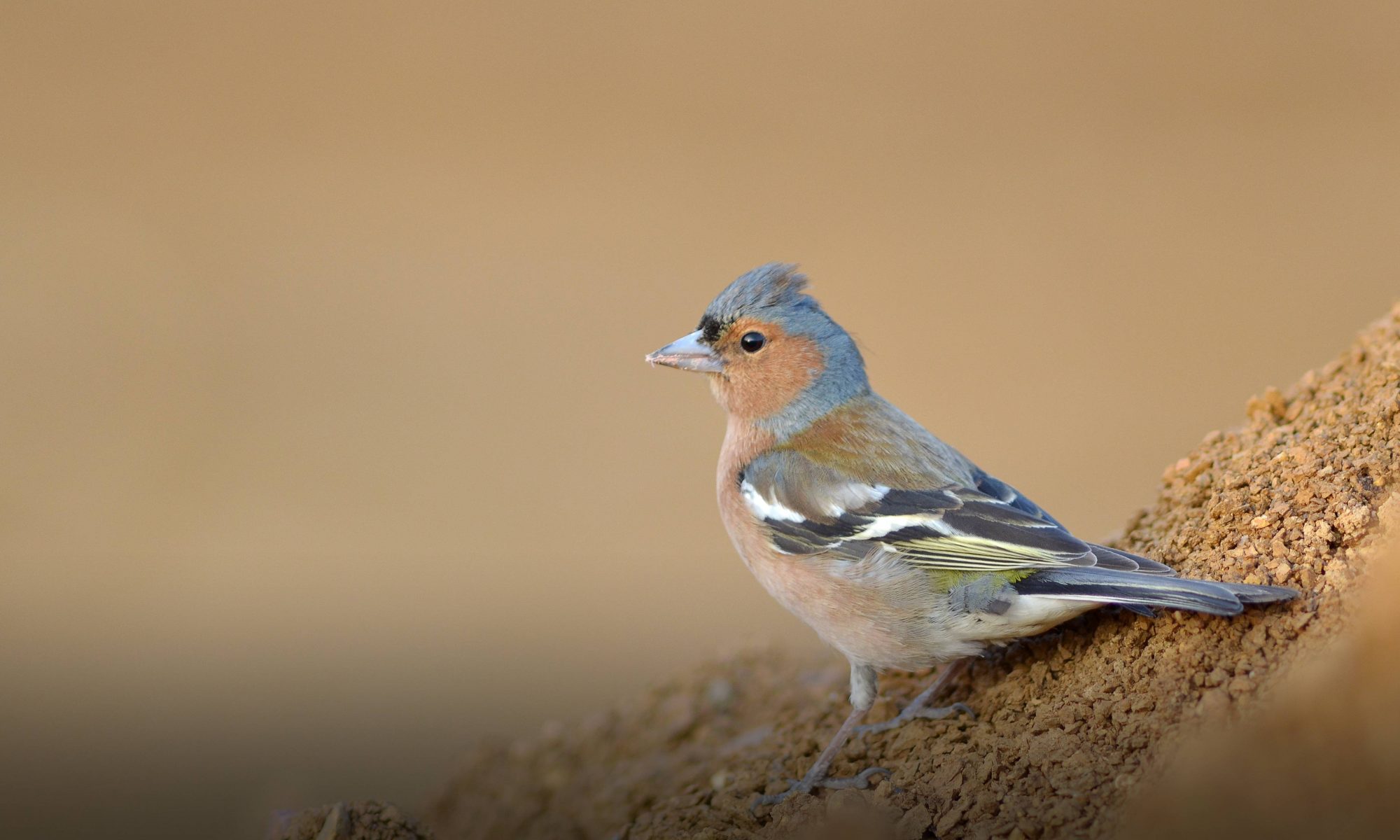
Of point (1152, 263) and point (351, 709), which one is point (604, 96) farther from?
point (351, 709)

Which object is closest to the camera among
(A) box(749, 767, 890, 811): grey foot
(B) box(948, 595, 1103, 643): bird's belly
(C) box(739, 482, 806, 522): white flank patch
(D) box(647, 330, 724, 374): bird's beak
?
(B) box(948, 595, 1103, 643): bird's belly

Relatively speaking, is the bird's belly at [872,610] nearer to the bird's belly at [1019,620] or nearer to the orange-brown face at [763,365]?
the bird's belly at [1019,620]

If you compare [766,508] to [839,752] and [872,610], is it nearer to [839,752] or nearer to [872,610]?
[872,610]

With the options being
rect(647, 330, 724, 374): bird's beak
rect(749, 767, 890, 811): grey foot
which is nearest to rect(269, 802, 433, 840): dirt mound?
rect(749, 767, 890, 811): grey foot

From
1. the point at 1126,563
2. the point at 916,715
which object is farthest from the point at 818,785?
the point at 1126,563

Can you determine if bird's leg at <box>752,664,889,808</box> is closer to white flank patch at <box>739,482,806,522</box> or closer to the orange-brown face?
white flank patch at <box>739,482,806,522</box>

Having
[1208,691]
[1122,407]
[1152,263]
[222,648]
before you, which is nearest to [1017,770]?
[1208,691]

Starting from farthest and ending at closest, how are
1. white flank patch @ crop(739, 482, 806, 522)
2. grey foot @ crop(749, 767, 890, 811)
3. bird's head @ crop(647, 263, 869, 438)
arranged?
bird's head @ crop(647, 263, 869, 438), white flank patch @ crop(739, 482, 806, 522), grey foot @ crop(749, 767, 890, 811)
